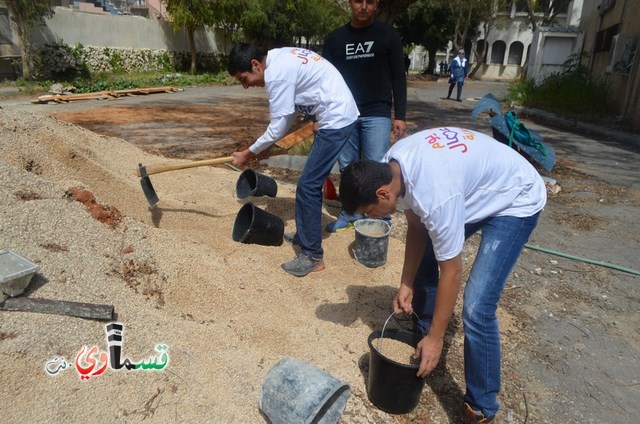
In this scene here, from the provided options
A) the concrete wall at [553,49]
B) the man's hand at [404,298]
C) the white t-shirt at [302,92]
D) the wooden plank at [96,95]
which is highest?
the concrete wall at [553,49]

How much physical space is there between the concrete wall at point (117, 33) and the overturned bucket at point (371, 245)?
17.7 metres

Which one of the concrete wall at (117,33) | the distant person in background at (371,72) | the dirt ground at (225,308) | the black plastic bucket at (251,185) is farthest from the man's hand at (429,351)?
the concrete wall at (117,33)

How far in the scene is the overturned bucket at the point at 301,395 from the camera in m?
1.80

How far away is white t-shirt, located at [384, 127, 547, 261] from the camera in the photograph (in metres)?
1.62

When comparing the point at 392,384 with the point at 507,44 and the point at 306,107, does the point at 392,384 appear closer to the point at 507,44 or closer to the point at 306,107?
the point at 306,107

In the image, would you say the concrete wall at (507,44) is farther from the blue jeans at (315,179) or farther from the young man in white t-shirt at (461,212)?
the young man in white t-shirt at (461,212)

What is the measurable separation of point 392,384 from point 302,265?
1278mm

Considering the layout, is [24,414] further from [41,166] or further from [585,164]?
[585,164]

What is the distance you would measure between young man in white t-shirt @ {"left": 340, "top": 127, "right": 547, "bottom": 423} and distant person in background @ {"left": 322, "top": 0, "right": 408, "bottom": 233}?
175 cm

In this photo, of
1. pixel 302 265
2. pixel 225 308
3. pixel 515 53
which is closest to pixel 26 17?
pixel 302 265

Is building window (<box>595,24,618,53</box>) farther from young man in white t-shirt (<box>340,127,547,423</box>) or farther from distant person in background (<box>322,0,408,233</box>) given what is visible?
young man in white t-shirt (<box>340,127,547,423</box>)

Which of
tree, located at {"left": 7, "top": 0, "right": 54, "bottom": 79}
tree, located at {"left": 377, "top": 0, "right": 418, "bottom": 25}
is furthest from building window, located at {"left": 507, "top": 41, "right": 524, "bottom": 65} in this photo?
tree, located at {"left": 377, "top": 0, "right": 418, "bottom": 25}

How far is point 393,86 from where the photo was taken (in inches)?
148

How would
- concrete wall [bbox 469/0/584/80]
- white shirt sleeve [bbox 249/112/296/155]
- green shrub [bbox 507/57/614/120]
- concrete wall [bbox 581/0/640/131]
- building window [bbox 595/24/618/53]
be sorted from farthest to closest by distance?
1. concrete wall [bbox 469/0/584/80]
2. building window [bbox 595/24/618/53]
3. green shrub [bbox 507/57/614/120]
4. concrete wall [bbox 581/0/640/131]
5. white shirt sleeve [bbox 249/112/296/155]
